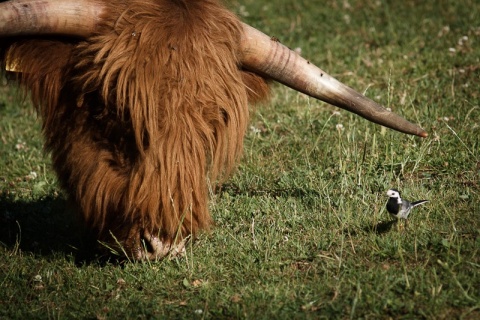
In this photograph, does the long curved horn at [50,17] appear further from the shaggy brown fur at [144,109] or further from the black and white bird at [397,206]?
the black and white bird at [397,206]

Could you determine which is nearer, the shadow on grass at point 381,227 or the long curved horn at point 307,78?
the shadow on grass at point 381,227

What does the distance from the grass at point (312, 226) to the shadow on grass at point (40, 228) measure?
0.6 inches

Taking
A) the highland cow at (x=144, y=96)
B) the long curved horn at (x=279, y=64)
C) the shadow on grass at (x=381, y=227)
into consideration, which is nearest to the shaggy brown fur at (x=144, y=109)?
the highland cow at (x=144, y=96)

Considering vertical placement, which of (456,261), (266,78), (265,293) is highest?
(266,78)

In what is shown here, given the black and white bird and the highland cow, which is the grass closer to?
the black and white bird

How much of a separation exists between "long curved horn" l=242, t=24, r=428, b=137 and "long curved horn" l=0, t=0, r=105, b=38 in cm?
97

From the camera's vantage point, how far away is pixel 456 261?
407cm

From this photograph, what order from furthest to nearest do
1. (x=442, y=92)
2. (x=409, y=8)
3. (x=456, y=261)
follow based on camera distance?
(x=409, y=8)
(x=442, y=92)
(x=456, y=261)

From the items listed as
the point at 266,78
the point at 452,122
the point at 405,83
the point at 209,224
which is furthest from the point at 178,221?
the point at 405,83

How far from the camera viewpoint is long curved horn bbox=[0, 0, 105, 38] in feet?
13.8

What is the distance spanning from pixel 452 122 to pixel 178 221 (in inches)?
120

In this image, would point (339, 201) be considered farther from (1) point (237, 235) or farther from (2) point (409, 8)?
(2) point (409, 8)

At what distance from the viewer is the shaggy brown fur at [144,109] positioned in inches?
169

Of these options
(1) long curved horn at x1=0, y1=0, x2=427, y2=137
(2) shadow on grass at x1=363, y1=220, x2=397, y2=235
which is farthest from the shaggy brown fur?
(2) shadow on grass at x1=363, y1=220, x2=397, y2=235
